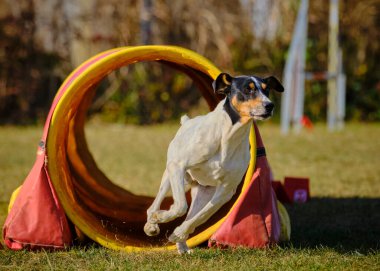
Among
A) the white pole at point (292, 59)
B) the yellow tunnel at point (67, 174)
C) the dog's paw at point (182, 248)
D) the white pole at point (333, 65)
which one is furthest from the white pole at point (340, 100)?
the dog's paw at point (182, 248)

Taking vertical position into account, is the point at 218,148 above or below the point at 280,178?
above

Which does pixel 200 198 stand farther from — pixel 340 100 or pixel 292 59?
pixel 340 100

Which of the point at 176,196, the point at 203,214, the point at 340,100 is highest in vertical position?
the point at 340,100

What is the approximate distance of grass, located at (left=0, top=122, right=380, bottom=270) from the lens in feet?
15.0

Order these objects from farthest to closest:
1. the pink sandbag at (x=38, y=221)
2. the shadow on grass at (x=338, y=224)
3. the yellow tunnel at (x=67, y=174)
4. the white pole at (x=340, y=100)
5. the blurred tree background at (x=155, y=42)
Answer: the blurred tree background at (x=155, y=42), the white pole at (x=340, y=100), the shadow on grass at (x=338, y=224), the yellow tunnel at (x=67, y=174), the pink sandbag at (x=38, y=221)

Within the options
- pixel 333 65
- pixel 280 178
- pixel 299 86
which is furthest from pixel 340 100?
pixel 280 178

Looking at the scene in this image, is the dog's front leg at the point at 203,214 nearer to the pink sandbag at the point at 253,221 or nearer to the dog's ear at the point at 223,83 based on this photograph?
the pink sandbag at the point at 253,221

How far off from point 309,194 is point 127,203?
2179 mm

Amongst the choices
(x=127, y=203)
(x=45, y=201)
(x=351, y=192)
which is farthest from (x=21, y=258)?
(x=351, y=192)

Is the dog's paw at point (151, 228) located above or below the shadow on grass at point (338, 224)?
above

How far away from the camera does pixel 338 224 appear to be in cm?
626

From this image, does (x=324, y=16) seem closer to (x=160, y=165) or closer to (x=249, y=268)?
(x=160, y=165)

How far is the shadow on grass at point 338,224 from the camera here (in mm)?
5368

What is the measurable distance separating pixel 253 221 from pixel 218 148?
71 centimetres
